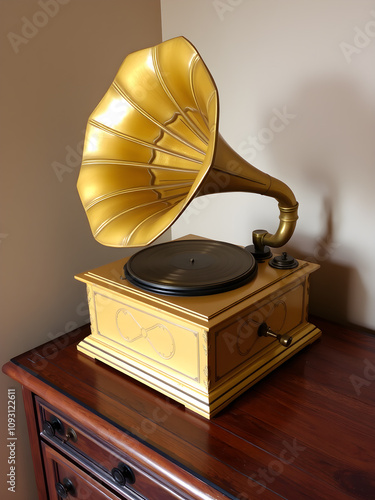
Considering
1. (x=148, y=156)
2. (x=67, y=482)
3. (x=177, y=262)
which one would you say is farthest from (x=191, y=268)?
(x=67, y=482)

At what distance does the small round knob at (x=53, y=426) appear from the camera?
1.03 m

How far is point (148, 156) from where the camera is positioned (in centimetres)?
112

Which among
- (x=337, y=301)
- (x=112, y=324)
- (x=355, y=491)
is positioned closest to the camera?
(x=355, y=491)

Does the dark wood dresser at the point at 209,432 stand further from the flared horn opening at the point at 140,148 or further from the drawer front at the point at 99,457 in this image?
the flared horn opening at the point at 140,148

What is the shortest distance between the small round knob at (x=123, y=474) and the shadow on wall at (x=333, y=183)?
26.5 inches

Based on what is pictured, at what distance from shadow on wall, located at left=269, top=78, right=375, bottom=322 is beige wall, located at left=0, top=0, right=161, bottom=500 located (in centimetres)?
55

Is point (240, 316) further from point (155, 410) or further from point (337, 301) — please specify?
point (337, 301)

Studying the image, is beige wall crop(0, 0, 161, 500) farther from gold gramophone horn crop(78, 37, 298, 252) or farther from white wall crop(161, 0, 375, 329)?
white wall crop(161, 0, 375, 329)

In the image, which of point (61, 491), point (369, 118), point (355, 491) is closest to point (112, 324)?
point (61, 491)

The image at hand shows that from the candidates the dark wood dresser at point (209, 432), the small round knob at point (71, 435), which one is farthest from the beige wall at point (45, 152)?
the small round knob at point (71, 435)

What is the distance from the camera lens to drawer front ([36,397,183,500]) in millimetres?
852

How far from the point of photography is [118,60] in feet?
4.30

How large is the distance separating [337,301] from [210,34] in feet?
2.76

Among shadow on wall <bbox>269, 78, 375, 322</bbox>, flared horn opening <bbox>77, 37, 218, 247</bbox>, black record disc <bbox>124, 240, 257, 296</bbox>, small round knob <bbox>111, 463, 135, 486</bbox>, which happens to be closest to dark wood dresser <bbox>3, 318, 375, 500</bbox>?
small round knob <bbox>111, 463, 135, 486</bbox>
